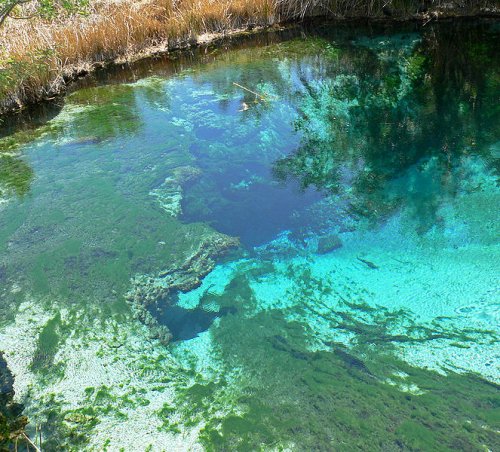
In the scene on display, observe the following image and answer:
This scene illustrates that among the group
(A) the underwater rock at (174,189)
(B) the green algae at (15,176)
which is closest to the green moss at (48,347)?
(A) the underwater rock at (174,189)

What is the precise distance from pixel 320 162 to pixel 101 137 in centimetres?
236

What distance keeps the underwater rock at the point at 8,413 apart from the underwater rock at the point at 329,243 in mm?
2173

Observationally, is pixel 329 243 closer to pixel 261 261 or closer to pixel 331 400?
pixel 261 261

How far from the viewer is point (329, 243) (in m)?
3.82

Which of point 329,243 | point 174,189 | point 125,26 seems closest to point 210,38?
point 125,26

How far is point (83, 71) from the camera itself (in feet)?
23.0

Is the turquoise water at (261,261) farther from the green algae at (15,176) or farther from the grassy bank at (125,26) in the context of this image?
the grassy bank at (125,26)

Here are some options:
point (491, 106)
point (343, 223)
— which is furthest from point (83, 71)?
point (491, 106)

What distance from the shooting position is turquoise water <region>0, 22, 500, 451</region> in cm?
253

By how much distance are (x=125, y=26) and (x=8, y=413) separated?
6120 millimetres

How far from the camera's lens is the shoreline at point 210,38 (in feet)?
22.5

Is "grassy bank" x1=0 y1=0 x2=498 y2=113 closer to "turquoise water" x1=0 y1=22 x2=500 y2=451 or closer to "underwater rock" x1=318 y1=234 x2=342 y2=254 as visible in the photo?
"turquoise water" x1=0 y1=22 x2=500 y2=451

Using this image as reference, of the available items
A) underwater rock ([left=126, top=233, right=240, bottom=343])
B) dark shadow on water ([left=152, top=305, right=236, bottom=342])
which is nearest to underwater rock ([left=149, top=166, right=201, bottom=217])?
underwater rock ([left=126, top=233, right=240, bottom=343])

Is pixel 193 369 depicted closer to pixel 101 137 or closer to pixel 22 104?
pixel 101 137
